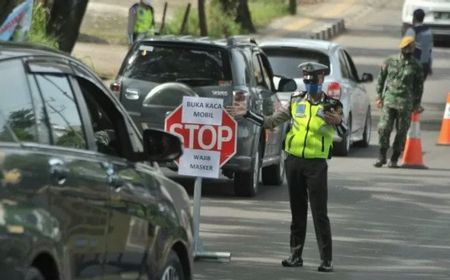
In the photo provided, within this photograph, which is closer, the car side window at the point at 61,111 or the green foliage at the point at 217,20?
the car side window at the point at 61,111

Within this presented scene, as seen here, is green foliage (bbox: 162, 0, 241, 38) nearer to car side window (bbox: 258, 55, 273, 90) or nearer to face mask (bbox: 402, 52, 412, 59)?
face mask (bbox: 402, 52, 412, 59)

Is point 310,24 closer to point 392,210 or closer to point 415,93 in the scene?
point 415,93

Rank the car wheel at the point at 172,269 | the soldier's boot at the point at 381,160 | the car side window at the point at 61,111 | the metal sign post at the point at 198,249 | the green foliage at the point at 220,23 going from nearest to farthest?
the car side window at the point at 61,111
the car wheel at the point at 172,269
the metal sign post at the point at 198,249
the soldier's boot at the point at 381,160
the green foliage at the point at 220,23

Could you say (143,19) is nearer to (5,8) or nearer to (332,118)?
(5,8)

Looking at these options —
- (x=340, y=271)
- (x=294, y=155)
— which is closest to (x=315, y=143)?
(x=294, y=155)

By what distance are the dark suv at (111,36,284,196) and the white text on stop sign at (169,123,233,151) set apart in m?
3.65

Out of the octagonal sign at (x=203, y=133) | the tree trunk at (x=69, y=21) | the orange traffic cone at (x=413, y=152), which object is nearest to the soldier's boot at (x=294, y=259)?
the octagonal sign at (x=203, y=133)

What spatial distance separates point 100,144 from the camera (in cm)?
771

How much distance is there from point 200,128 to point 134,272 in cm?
524

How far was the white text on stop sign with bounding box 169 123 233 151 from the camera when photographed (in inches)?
503

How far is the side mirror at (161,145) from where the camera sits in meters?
7.93

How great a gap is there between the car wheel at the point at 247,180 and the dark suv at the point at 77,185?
8422 mm

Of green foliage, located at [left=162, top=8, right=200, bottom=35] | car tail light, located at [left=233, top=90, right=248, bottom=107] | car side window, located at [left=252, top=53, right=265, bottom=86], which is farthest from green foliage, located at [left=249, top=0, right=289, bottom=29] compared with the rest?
car tail light, located at [left=233, top=90, right=248, bottom=107]

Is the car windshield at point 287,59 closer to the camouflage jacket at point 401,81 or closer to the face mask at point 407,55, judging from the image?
the camouflage jacket at point 401,81
